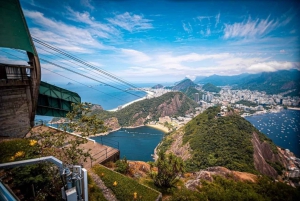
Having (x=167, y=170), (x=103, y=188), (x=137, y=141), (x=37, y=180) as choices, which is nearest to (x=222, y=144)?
(x=167, y=170)

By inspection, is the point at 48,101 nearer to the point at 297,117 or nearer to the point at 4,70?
the point at 4,70

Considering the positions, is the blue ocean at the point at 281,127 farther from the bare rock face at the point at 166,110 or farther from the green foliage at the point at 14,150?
the green foliage at the point at 14,150

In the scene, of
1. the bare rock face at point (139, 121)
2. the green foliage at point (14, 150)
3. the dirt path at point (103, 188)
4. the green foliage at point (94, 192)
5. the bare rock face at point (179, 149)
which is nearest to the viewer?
the green foliage at point (14, 150)

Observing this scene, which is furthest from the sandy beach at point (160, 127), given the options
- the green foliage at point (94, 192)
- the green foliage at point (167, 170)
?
the green foliage at point (94, 192)

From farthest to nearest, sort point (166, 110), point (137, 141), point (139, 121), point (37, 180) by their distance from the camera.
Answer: point (166, 110), point (139, 121), point (137, 141), point (37, 180)

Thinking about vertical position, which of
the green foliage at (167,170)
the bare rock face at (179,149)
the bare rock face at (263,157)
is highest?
the green foliage at (167,170)

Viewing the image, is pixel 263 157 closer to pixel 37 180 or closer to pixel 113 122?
pixel 37 180
